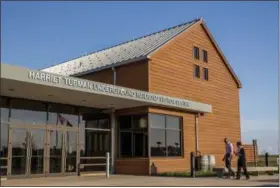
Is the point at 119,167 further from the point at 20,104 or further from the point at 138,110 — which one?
the point at 20,104

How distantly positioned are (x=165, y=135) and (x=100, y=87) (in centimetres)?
587

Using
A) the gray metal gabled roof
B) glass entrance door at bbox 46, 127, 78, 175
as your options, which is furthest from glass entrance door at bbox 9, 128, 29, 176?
the gray metal gabled roof

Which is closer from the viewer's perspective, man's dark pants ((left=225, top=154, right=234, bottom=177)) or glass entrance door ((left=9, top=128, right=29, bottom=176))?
glass entrance door ((left=9, top=128, right=29, bottom=176))

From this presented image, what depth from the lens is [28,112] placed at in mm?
16438

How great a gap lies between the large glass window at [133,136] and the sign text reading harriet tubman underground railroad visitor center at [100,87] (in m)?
1.49

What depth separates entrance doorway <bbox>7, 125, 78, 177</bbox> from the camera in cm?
1570

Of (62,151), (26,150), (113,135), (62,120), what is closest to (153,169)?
(113,135)

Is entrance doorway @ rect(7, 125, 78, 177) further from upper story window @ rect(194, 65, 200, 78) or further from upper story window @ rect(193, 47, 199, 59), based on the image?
upper story window @ rect(193, 47, 199, 59)

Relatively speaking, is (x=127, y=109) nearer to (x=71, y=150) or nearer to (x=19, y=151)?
(x=71, y=150)

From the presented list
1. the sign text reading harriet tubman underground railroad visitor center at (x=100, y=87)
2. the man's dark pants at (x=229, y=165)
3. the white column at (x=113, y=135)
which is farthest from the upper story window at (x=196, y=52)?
the man's dark pants at (x=229, y=165)

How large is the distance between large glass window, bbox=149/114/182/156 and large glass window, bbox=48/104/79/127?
366 centimetres

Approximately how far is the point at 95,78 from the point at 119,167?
18.4ft

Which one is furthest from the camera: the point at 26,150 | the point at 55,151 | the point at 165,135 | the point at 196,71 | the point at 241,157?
the point at 196,71

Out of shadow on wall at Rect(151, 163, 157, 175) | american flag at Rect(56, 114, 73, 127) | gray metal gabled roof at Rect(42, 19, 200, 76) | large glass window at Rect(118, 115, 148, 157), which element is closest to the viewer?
american flag at Rect(56, 114, 73, 127)
